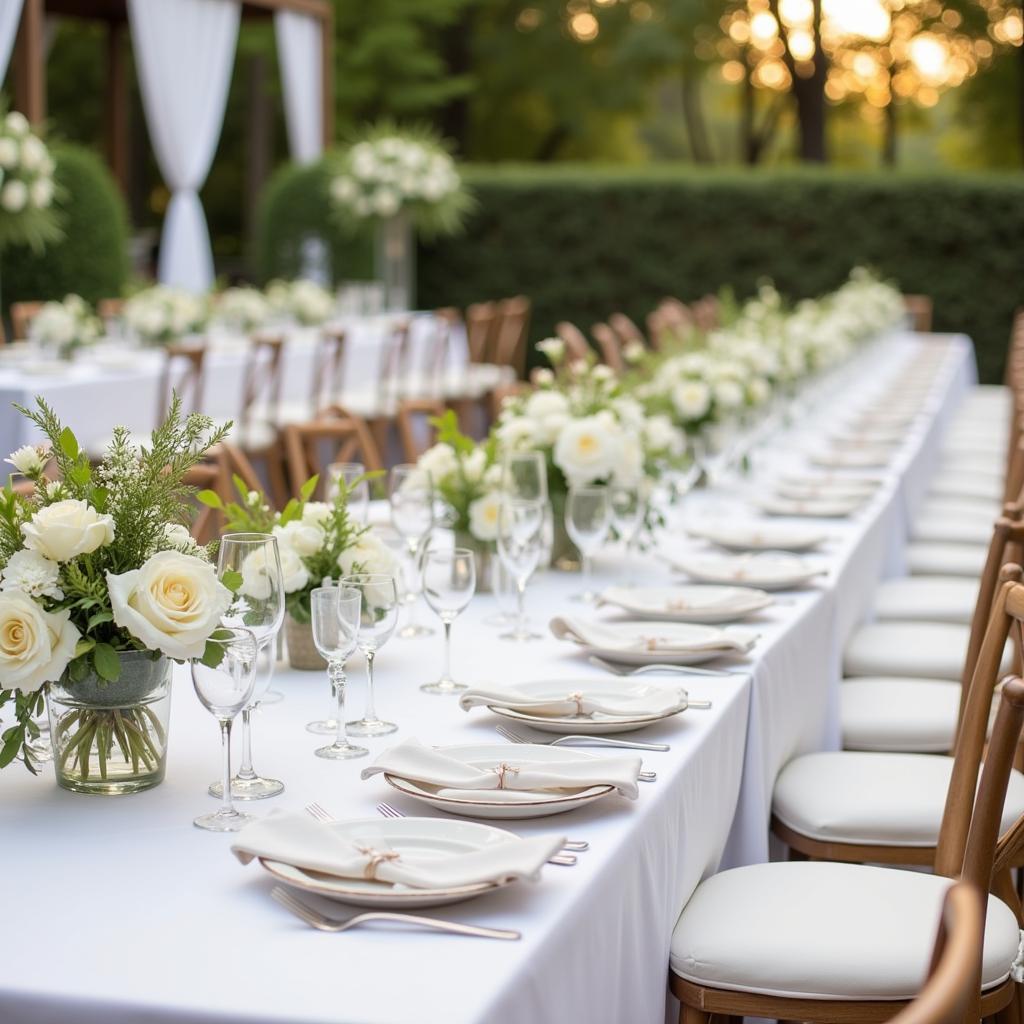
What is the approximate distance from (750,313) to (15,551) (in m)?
6.41

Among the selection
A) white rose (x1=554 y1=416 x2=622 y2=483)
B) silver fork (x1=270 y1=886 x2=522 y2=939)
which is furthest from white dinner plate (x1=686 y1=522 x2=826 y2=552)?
silver fork (x1=270 y1=886 x2=522 y2=939)

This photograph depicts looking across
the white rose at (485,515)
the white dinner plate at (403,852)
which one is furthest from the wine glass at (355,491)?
the white dinner plate at (403,852)

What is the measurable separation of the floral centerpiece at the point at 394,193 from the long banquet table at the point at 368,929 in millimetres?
9741

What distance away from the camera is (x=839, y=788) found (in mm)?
2746

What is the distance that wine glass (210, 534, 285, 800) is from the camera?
177 centimetres

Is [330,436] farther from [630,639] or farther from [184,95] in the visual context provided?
[184,95]

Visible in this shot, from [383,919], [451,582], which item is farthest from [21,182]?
[383,919]

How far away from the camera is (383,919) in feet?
4.88

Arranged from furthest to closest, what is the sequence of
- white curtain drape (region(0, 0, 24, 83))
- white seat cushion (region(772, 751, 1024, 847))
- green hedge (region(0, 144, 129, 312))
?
green hedge (region(0, 144, 129, 312)) → white curtain drape (region(0, 0, 24, 83)) → white seat cushion (region(772, 751, 1024, 847))

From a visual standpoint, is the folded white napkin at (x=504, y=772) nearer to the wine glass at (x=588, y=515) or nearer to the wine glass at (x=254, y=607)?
the wine glass at (x=254, y=607)

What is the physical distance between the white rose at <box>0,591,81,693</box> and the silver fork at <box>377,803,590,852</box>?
1.27ft

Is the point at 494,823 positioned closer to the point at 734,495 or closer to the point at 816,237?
the point at 734,495

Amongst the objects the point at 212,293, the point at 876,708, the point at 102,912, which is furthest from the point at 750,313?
the point at 102,912

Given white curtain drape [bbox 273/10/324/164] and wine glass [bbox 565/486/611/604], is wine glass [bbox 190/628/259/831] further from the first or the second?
white curtain drape [bbox 273/10/324/164]
